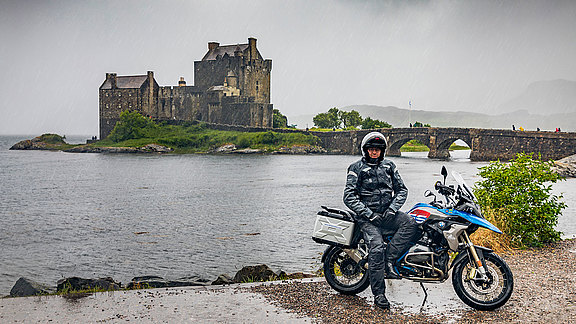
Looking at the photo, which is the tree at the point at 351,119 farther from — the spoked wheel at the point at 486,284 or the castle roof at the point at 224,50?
the spoked wheel at the point at 486,284

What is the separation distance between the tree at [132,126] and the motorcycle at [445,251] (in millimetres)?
101720

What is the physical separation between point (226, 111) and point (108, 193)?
66936 millimetres

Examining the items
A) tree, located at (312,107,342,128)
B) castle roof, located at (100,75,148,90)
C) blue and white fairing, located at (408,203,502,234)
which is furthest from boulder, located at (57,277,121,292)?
tree, located at (312,107,342,128)

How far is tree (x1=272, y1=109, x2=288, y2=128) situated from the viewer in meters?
114

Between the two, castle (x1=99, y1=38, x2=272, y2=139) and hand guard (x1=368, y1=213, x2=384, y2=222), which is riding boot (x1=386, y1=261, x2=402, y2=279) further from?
castle (x1=99, y1=38, x2=272, y2=139)

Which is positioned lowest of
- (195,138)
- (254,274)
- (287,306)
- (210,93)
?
(254,274)

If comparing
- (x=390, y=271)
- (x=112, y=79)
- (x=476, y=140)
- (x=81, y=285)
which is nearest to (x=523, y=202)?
(x=390, y=271)

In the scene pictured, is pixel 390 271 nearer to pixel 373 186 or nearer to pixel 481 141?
pixel 373 186

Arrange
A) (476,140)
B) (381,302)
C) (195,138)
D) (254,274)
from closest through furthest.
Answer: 1. (381,302)
2. (254,274)
3. (476,140)
4. (195,138)

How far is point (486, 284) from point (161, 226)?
59.6ft

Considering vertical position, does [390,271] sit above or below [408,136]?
below

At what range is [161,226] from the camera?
22875 millimetres

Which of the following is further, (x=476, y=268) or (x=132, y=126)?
(x=132, y=126)

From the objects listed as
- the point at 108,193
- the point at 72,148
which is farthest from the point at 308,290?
the point at 72,148
